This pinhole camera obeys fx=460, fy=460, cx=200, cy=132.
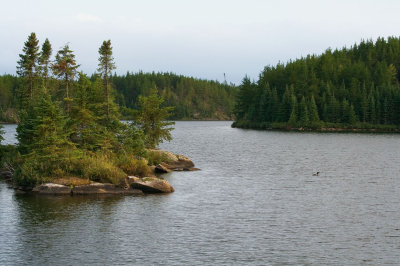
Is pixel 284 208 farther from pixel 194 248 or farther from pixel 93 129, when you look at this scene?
pixel 93 129

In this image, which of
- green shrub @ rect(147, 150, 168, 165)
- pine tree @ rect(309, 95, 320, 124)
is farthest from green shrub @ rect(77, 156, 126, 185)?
pine tree @ rect(309, 95, 320, 124)

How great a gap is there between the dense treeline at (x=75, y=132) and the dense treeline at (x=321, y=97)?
103959mm

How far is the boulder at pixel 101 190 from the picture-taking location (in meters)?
40.7

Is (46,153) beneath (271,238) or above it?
above

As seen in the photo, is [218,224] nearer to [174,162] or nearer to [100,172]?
[100,172]

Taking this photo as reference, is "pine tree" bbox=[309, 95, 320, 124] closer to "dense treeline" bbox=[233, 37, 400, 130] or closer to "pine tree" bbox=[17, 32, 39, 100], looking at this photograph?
"dense treeline" bbox=[233, 37, 400, 130]

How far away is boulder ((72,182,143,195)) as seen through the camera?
40.7 m

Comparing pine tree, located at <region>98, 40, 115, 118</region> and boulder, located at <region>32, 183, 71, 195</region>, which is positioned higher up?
pine tree, located at <region>98, 40, 115, 118</region>

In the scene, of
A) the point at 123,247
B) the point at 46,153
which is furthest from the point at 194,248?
the point at 46,153

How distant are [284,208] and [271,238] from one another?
8.89 meters

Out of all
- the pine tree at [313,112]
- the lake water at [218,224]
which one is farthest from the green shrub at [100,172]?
the pine tree at [313,112]

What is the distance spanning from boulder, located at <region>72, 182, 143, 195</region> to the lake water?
158cm

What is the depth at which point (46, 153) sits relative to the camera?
143 feet

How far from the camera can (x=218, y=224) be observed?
106ft
